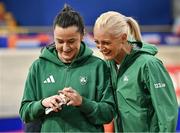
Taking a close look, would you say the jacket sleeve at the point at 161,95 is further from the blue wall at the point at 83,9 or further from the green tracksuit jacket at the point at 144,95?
the blue wall at the point at 83,9

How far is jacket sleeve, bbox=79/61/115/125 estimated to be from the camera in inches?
89.4

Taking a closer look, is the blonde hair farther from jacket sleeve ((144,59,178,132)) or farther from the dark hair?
jacket sleeve ((144,59,178,132))

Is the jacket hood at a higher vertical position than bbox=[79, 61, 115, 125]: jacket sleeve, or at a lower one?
higher

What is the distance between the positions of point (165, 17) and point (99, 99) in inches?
315

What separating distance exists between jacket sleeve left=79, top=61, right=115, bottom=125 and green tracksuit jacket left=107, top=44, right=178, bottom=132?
85 mm

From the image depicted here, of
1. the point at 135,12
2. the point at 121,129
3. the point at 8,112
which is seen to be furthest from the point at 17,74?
the point at 135,12

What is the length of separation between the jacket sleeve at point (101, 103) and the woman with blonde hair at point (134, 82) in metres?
0.08

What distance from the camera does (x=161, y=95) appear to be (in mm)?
2348

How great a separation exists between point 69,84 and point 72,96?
16 centimetres

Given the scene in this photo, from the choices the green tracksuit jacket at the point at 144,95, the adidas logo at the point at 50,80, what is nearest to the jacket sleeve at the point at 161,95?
the green tracksuit jacket at the point at 144,95

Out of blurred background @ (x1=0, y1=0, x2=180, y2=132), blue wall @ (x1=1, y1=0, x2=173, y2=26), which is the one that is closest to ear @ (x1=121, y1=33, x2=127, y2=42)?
blurred background @ (x1=0, y1=0, x2=180, y2=132)

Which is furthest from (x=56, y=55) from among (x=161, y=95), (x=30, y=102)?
(x=161, y=95)

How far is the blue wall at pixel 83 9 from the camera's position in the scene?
30.9ft

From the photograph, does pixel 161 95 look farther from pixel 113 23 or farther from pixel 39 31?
pixel 39 31
